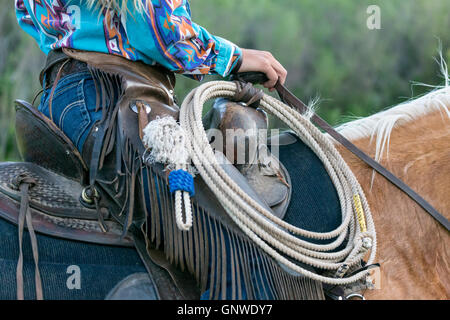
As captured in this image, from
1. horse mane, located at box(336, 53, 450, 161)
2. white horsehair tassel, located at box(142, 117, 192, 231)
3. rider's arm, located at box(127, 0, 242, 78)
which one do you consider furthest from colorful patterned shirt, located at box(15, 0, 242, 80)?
horse mane, located at box(336, 53, 450, 161)

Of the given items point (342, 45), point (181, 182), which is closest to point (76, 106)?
point (181, 182)

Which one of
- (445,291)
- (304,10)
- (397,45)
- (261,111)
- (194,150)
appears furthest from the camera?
(304,10)

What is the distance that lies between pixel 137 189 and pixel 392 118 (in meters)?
1.08

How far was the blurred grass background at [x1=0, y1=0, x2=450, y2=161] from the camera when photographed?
512 inches

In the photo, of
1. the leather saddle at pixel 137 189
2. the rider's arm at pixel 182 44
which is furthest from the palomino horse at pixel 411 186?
the rider's arm at pixel 182 44

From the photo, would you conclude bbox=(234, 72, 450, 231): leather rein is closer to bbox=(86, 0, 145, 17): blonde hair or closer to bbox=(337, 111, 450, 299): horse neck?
bbox=(337, 111, 450, 299): horse neck

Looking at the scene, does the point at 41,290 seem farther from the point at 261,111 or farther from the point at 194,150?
the point at 261,111

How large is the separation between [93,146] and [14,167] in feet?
1.23

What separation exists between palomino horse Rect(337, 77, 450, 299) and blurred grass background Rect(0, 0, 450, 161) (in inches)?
412

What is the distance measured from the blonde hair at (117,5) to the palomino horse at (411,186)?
974mm

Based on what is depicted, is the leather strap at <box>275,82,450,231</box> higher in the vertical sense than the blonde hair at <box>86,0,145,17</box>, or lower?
lower
